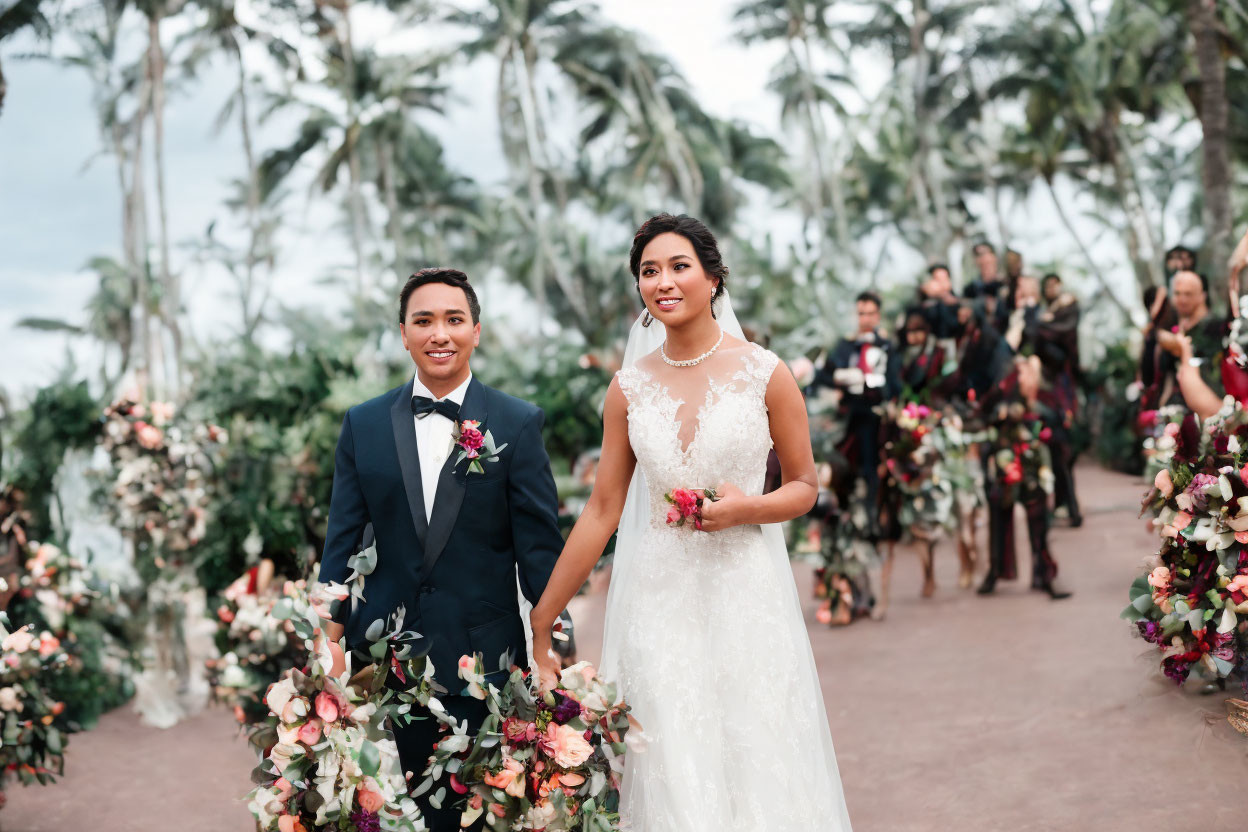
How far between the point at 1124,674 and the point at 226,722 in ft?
21.7

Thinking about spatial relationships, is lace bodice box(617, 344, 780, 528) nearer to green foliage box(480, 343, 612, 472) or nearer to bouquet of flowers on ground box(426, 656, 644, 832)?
bouquet of flowers on ground box(426, 656, 644, 832)

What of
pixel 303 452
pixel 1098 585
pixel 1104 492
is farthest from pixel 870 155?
pixel 303 452

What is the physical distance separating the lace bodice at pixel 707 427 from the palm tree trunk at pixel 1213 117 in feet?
42.3

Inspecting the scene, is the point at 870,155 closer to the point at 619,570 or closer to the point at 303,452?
the point at 303,452

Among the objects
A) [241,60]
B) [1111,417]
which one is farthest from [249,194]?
[1111,417]

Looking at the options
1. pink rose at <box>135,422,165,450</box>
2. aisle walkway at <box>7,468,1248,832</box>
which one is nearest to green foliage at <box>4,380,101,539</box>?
pink rose at <box>135,422,165,450</box>

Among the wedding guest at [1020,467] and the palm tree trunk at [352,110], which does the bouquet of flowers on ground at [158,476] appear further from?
the palm tree trunk at [352,110]

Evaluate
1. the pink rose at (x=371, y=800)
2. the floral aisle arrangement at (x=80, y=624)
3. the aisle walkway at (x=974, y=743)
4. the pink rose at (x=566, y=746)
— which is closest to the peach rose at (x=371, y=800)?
the pink rose at (x=371, y=800)

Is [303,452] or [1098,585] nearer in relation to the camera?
[303,452]

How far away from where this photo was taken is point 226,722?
837 cm

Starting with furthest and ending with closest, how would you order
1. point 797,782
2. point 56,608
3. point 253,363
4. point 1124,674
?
point 253,363, point 56,608, point 1124,674, point 797,782

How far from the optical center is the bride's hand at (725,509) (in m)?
2.93

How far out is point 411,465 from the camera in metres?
3.06

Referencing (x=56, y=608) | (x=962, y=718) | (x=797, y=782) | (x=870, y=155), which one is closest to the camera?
(x=797, y=782)
